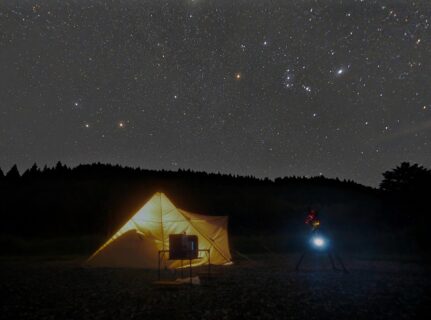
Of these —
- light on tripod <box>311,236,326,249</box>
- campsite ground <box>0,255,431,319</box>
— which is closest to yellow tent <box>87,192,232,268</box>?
campsite ground <box>0,255,431,319</box>

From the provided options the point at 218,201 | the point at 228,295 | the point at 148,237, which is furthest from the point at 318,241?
the point at 218,201

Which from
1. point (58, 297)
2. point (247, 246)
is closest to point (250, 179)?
point (247, 246)

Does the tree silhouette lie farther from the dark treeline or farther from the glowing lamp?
the glowing lamp

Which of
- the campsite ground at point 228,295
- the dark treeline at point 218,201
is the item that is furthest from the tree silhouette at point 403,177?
the campsite ground at point 228,295

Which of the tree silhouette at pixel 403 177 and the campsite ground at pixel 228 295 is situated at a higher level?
the tree silhouette at pixel 403 177

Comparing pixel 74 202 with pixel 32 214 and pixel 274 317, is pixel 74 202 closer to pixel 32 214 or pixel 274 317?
pixel 32 214

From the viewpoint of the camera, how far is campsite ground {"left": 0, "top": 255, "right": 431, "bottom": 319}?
7211 mm

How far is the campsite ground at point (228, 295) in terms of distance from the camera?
23.7 ft

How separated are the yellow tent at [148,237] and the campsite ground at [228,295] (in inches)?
41.0

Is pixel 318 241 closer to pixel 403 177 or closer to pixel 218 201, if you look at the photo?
pixel 403 177

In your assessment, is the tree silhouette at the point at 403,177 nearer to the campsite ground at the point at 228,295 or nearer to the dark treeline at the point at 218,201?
the dark treeline at the point at 218,201

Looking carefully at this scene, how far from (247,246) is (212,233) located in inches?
465

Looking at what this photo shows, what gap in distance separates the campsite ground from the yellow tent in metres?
1.04

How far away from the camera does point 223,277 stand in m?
12.3
